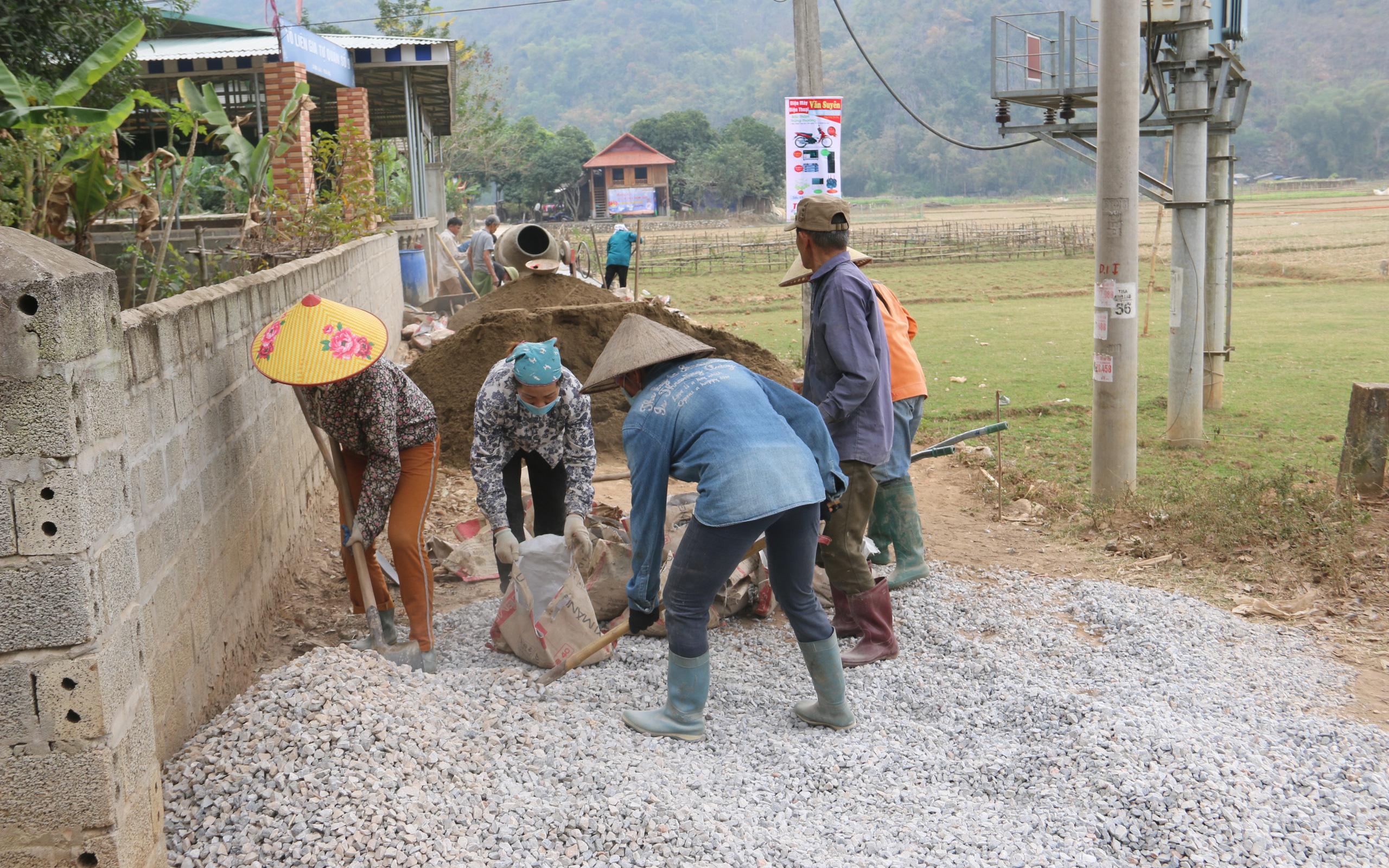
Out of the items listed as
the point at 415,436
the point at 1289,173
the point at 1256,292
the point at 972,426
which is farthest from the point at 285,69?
the point at 1289,173

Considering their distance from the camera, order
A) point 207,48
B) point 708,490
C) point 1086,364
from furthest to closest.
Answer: point 207,48 → point 1086,364 → point 708,490

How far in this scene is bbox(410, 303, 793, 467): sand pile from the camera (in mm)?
9305

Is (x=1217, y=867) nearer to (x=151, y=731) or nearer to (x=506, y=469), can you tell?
(x=151, y=731)

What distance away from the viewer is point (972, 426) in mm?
10688

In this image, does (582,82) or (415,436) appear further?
(582,82)

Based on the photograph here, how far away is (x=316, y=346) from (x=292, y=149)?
7.23 meters

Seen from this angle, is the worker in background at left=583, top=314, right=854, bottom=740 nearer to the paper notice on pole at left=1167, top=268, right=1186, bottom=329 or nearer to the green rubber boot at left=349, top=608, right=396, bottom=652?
the green rubber boot at left=349, top=608, right=396, bottom=652

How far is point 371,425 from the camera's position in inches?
180

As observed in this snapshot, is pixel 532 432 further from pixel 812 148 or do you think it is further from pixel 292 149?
pixel 292 149

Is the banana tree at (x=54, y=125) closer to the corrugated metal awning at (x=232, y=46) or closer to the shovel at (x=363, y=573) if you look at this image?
the shovel at (x=363, y=573)

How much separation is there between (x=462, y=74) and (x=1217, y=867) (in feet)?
151

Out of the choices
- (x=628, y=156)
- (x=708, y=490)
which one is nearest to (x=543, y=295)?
(x=708, y=490)

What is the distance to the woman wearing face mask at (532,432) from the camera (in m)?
4.72

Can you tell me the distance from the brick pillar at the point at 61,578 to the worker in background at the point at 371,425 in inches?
58.6
